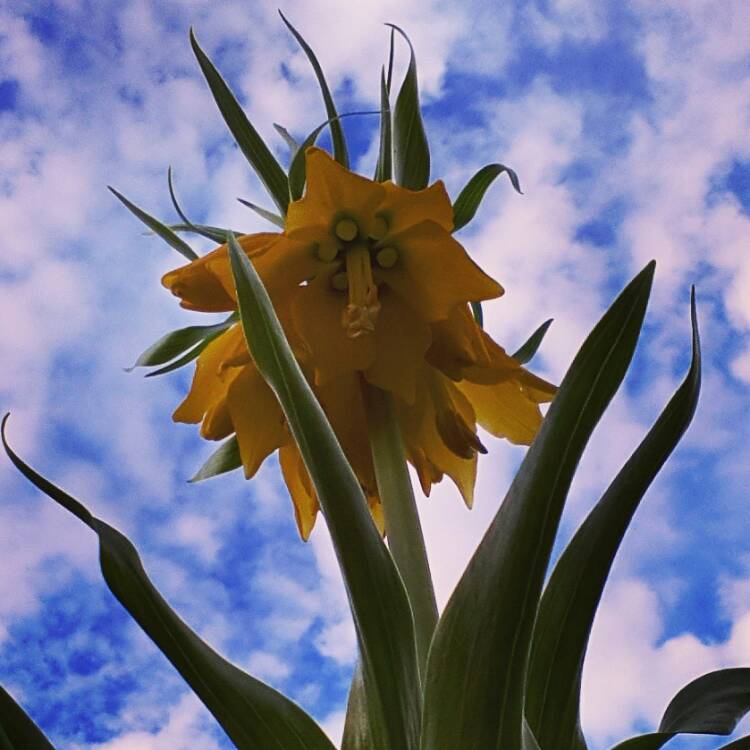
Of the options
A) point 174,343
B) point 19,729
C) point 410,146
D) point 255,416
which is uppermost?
point 410,146

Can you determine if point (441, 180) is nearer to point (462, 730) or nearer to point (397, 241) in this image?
point (397, 241)

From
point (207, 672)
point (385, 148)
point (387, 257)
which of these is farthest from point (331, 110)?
point (207, 672)

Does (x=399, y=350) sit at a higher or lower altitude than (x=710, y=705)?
higher

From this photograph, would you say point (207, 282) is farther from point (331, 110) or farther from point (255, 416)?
point (331, 110)

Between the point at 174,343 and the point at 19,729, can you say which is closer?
the point at 19,729

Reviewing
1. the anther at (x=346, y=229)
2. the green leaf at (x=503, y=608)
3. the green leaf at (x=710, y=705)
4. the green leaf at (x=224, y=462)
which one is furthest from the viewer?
the green leaf at (x=224, y=462)

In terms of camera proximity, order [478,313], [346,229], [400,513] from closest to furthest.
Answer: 1. [400,513]
2. [346,229]
3. [478,313]

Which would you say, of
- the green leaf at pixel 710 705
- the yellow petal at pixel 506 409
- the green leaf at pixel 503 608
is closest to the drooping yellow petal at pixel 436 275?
the yellow petal at pixel 506 409

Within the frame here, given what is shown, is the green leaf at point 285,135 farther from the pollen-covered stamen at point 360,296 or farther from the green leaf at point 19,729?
the green leaf at point 19,729
